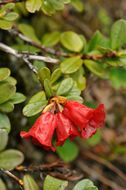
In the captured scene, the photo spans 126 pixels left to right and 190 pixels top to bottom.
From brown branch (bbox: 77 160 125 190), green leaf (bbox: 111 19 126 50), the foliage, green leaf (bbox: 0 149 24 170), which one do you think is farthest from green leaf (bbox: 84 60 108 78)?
brown branch (bbox: 77 160 125 190)

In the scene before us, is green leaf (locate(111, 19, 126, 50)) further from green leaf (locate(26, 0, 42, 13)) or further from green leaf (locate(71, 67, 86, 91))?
green leaf (locate(26, 0, 42, 13))

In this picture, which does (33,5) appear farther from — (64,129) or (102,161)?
(102,161)

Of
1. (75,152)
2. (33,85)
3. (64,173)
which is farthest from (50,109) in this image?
(75,152)

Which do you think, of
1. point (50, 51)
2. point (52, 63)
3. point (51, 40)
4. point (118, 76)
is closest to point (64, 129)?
point (52, 63)

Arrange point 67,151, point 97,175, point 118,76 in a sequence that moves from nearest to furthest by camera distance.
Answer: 1. point 118,76
2. point 67,151
3. point 97,175

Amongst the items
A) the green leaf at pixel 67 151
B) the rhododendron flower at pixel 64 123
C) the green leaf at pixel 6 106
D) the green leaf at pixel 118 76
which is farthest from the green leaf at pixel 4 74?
the green leaf at pixel 67 151
